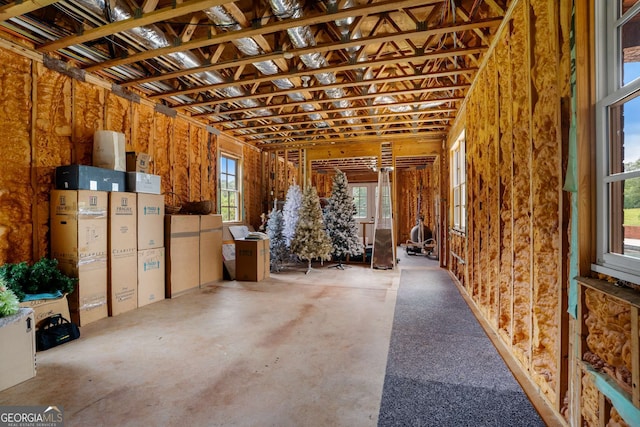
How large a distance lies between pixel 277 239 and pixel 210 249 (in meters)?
1.76

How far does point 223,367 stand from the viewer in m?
2.22

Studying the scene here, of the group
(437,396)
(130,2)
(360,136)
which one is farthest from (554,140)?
(360,136)

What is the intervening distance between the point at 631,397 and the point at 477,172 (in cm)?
278

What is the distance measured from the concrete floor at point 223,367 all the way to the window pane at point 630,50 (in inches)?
81.2

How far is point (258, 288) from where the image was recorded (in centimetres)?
466

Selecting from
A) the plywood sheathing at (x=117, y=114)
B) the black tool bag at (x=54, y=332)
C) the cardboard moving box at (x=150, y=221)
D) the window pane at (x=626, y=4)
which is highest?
the plywood sheathing at (x=117, y=114)

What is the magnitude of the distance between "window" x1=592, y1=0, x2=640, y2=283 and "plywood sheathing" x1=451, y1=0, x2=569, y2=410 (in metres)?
0.22

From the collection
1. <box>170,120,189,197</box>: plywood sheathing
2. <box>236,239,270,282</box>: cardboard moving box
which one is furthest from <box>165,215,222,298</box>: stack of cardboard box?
<box>170,120,189,197</box>: plywood sheathing

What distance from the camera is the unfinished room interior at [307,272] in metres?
1.41

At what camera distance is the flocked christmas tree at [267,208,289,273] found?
638 cm

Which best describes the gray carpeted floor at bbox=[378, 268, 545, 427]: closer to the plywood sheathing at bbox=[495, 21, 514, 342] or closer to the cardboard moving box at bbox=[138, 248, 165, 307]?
the plywood sheathing at bbox=[495, 21, 514, 342]

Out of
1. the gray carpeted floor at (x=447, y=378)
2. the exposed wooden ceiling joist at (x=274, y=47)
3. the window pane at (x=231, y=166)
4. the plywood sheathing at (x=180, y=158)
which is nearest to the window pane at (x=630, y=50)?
the exposed wooden ceiling joist at (x=274, y=47)

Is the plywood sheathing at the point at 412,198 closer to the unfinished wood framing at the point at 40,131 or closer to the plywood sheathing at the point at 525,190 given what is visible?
the plywood sheathing at the point at 525,190

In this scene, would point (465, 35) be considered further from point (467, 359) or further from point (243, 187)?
point (243, 187)
